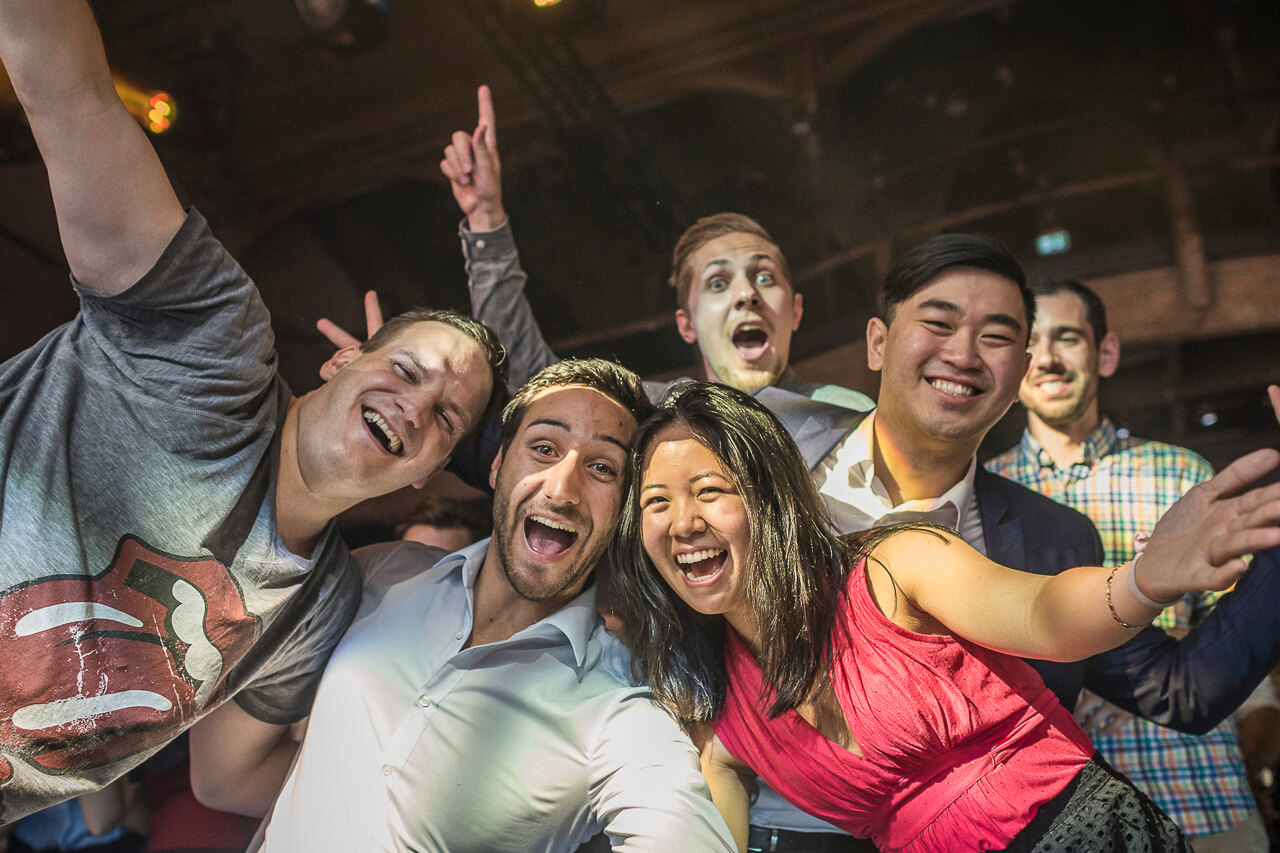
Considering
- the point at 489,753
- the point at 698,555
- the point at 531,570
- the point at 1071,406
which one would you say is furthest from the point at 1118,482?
the point at 489,753

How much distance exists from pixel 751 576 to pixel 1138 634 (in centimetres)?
→ 74

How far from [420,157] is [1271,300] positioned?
244 cm

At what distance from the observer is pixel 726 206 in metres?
2.22

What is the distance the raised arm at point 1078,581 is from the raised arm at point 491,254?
111 cm

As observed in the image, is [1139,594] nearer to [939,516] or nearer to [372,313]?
[939,516]

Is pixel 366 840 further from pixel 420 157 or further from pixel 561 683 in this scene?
pixel 420 157

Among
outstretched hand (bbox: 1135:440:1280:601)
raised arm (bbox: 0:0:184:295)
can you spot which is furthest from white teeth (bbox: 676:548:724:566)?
raised arm (bbox: 0:0:184:295)

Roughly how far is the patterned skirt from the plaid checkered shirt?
0.68m

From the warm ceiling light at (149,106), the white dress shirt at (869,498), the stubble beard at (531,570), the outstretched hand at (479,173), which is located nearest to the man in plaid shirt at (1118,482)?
the white dress shirt at (869,498)

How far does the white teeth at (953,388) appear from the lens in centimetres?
164

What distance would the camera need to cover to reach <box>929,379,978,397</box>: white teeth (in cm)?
164

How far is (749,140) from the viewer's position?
2.30m

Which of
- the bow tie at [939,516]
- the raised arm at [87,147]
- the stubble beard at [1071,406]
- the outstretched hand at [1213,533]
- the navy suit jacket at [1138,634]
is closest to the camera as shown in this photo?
the outstretched hand at [1213,533]

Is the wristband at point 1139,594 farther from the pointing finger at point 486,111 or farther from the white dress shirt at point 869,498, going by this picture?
the pointing finger at point 486,111
